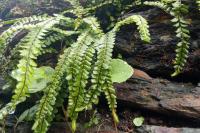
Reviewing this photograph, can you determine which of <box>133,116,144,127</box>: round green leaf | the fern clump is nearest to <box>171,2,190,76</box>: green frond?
the fern clump

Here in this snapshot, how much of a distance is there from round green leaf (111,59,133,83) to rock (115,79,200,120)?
0.29 metres

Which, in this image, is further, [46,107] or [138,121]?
[138,121]

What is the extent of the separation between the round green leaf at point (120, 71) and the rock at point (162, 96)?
0.29 metres

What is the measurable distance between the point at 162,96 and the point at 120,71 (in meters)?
0.49

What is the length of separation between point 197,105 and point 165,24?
1087 mm

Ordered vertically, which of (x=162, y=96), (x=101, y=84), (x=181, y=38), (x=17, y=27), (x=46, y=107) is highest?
(x=17, y=27)

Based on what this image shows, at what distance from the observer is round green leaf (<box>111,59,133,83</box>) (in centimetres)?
285

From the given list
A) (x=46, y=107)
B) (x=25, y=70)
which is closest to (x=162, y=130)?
(x=46, y=107)

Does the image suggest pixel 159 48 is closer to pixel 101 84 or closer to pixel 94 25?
pixel 94 25

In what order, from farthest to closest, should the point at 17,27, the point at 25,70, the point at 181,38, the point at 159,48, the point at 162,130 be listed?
the point at 159,48, the point at 17,27, the point at 181,38, the point at 162,130, the point at 25,70

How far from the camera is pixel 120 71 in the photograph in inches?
115

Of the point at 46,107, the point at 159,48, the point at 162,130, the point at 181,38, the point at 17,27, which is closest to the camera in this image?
the point at 46,107

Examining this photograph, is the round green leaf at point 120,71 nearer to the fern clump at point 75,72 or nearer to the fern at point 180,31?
the fern clump at point 75,72

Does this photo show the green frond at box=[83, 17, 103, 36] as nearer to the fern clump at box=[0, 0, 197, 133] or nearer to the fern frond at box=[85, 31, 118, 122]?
the fern clump at box=[0, 0, 197, 133]
